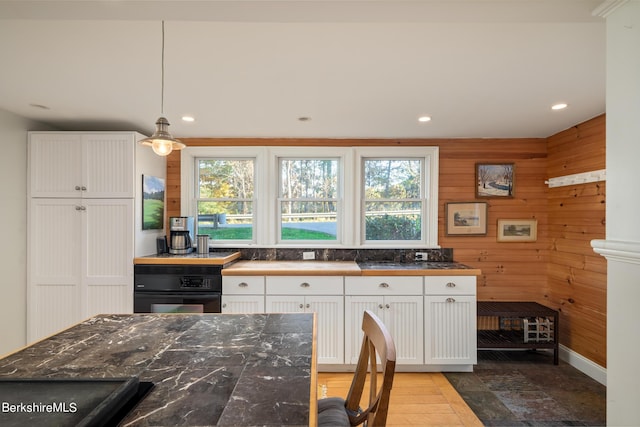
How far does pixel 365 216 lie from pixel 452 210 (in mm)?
956

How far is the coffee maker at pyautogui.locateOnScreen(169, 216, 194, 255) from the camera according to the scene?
129 inches

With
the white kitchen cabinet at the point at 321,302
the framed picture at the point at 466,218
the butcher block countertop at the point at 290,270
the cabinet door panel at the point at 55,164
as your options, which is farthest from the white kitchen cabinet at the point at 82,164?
the framed picture at the point at 466,218

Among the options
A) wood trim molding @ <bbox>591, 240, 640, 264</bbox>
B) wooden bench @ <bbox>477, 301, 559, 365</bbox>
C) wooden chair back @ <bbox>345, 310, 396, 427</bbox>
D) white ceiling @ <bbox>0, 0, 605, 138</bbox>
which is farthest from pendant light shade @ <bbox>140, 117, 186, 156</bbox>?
wooden bench @ <bbox>477, 301, 559, 365</bbox>

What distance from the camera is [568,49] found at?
1700mm

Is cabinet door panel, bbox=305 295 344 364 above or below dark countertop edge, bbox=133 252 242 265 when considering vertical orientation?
below

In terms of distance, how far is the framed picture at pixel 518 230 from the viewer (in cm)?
347

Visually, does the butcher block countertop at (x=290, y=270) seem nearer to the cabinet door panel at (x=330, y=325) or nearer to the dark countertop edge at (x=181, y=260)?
the dark countertop edge at (x=181, y=260)

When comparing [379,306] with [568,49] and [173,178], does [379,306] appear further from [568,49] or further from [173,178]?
[173,178]

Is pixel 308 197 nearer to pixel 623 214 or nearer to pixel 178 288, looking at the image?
pixel 178 288

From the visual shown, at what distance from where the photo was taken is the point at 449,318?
294cm

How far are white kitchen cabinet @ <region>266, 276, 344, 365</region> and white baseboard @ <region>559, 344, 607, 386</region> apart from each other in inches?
88.0

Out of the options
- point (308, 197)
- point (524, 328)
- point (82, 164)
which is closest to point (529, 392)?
point (524, 328)

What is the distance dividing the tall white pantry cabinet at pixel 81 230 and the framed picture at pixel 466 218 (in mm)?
3236

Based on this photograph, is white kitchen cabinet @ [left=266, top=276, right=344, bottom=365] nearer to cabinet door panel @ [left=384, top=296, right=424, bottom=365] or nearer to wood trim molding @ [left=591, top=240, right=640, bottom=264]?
cabinet door panel @ [left=384, top=296, right=424, bottom=365]
